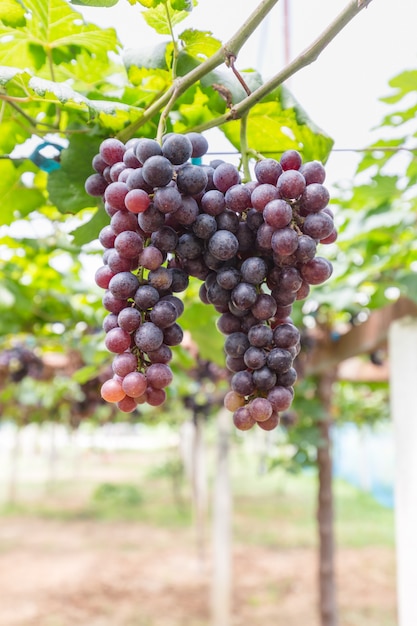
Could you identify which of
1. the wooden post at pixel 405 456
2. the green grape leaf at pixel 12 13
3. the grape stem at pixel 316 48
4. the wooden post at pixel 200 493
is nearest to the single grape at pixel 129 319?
the grape stem at pixel 316 48

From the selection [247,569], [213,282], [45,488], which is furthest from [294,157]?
[45,488]

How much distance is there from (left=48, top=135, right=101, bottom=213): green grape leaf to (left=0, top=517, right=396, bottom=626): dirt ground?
688cm

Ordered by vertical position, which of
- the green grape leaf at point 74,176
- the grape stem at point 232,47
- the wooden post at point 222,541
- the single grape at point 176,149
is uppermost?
the grape stem at point 232,47

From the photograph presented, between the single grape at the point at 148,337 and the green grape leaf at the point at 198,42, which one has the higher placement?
the green grape leaf at the point at 198,42

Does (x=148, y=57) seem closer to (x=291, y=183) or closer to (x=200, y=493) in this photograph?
(x=291, y=183)

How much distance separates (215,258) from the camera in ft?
2.43

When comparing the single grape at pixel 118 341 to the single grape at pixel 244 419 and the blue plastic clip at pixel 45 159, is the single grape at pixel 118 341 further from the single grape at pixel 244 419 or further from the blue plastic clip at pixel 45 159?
the blue plastic clip at pixel 45 159

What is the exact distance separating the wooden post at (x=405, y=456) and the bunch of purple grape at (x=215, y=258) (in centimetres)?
173

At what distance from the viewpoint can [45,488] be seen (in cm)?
1848

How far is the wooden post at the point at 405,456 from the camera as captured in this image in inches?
85.2

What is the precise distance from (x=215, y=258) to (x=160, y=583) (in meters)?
8.63

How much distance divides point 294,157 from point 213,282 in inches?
7.6

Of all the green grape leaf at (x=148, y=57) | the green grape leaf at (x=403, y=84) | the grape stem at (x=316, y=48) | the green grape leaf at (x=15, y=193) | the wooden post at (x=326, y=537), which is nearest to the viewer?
the grape stem at (x=316, y=48)

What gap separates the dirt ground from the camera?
7.00 m
